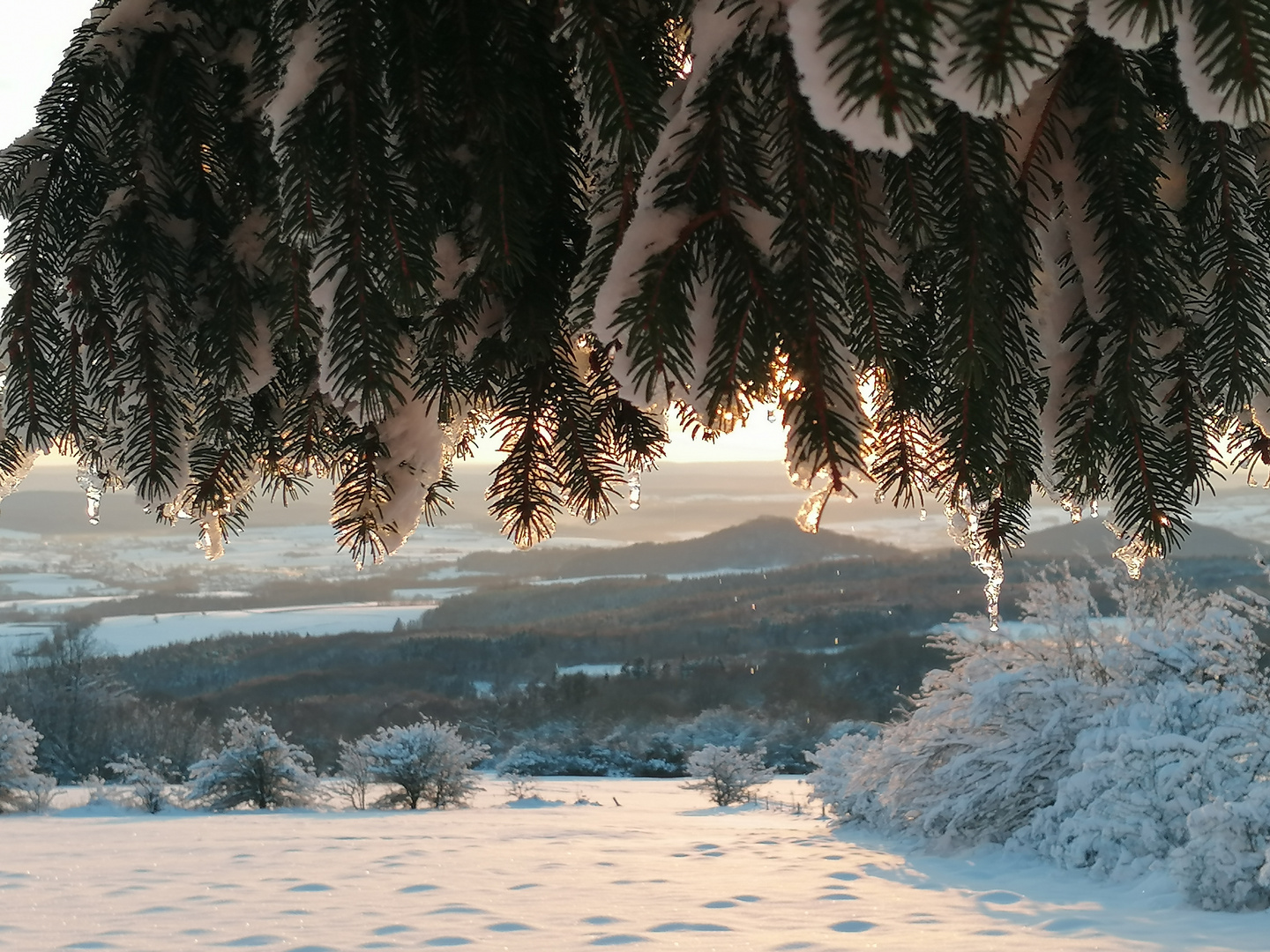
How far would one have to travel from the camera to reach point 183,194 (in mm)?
1257

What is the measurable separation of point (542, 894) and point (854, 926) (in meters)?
4.45

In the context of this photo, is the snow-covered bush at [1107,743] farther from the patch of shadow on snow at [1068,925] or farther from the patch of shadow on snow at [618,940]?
the patch of shadow on snow at [618,940]

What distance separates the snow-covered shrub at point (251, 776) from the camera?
23.0 meters

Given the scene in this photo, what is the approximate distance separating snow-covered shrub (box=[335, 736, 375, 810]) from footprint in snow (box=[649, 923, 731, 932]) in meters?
14.0

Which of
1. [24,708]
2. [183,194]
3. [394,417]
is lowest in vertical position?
[24,708]

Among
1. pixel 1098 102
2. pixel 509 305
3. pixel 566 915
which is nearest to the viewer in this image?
pixel 1098 102

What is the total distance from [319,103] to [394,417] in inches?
Result: 15.3

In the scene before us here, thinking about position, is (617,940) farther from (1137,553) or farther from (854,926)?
(1137,553)

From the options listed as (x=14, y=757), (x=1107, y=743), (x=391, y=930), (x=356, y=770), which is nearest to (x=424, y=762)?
(x=356, y=770)

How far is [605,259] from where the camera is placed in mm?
981

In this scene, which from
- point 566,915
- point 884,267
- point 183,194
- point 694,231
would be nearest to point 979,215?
point 884,267

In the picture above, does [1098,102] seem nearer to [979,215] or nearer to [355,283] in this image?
[979,215]

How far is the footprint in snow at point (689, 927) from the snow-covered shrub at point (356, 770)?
46.0 ft

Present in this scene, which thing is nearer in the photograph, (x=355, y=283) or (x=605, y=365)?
(x=355, y=283)
